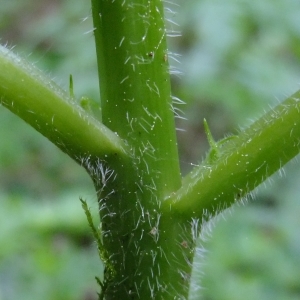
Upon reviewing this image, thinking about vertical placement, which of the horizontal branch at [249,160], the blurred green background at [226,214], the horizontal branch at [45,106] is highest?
the blurred green background at [226,214]

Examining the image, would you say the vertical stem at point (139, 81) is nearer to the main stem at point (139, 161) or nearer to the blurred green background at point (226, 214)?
the main stem at point (139, 161)

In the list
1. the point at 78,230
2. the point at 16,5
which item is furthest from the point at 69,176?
the point at 78,230

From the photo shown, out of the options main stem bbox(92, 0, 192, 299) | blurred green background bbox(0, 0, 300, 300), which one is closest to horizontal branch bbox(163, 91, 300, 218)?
main stem bbox(92, 0, 192, 299)

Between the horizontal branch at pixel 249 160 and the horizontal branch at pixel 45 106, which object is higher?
the horizontal branch at pixel 45 106

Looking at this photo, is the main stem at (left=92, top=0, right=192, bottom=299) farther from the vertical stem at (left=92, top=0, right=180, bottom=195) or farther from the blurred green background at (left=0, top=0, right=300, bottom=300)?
the blurred green background at (left=0, top=0, right=300, bottom=300)

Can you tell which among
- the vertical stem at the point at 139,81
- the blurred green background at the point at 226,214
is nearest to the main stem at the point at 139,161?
the vertical stem at the point at 139,81

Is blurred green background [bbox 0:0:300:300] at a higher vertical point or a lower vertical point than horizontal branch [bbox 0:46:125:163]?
higher
